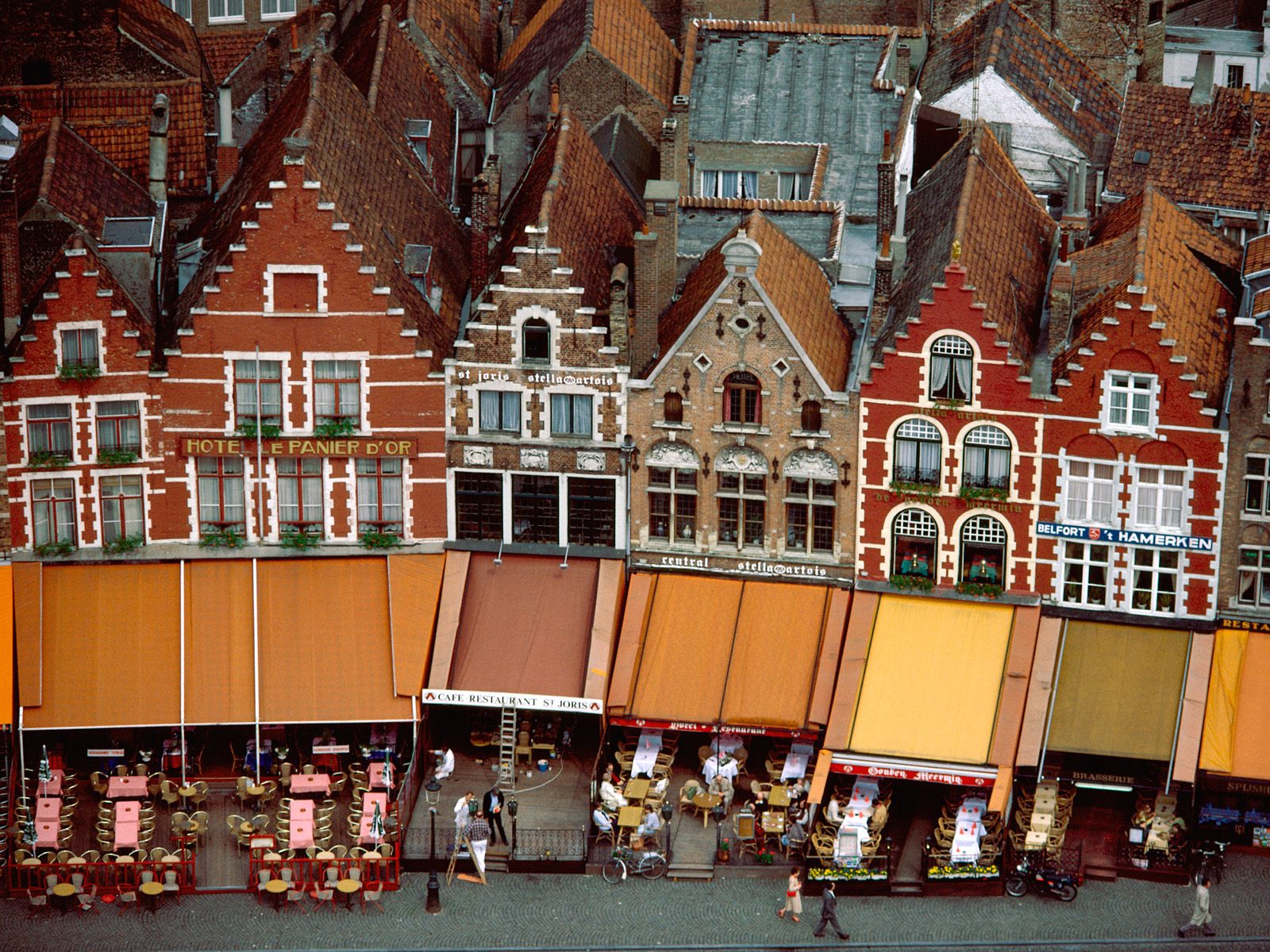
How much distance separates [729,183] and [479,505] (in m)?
15.5

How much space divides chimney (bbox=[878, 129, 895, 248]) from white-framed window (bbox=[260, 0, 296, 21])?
25.8 meters

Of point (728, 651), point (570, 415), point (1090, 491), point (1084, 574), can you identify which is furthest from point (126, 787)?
point (1090, 491)

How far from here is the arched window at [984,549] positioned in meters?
71.8

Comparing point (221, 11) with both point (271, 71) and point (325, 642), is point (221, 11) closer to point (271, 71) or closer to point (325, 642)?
point (271, 71)

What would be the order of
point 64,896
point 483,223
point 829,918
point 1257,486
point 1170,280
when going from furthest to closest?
point 483,223
point 1170,280
point 1257,486
point 64,896
point 829,918

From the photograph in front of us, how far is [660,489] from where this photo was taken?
73688mm

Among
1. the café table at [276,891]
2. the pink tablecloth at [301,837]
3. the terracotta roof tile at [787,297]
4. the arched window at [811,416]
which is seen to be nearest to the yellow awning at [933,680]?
the arched window at [811,416]

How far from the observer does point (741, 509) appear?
73438mm

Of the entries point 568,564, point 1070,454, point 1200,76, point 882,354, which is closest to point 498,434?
point 568,564

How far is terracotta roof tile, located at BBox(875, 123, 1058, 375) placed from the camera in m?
72.1

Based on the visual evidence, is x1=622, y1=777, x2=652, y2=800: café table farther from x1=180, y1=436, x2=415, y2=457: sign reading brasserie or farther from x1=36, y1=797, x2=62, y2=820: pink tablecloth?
x1=36, y1=797, x2=62, y2=820: pink tablecloth

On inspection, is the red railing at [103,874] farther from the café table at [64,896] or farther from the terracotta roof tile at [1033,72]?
the terracotta roof tile at [1033,72]

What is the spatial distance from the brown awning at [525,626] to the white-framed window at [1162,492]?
46.9 feet

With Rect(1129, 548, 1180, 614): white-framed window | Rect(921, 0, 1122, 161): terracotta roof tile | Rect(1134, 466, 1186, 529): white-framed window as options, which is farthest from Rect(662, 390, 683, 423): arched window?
Rect(921, 0, 1122, 161): terracotta roof tile
